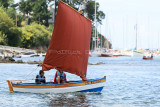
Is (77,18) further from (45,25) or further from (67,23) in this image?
(45,25)

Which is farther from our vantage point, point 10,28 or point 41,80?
point 10,28

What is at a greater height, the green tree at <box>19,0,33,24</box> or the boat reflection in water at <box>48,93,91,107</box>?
the green tree at <box>19,0,33,24</box>

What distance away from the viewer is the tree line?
117750mm

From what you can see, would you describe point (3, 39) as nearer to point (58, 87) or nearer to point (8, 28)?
point (8, 28)

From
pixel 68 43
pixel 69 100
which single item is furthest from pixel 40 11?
pixel 69 100

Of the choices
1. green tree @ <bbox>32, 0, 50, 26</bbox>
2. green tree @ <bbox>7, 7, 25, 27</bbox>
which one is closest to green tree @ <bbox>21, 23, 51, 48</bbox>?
green tree @ <bbox>7, 7, 25, 27</bbox>

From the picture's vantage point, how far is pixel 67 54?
3184 cm

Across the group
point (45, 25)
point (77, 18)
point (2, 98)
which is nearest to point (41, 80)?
point (2, 98)

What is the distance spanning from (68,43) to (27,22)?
12773cm

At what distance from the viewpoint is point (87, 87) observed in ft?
102

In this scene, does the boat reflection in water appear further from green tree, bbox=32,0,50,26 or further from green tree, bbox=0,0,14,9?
green tree, bbox=0,0,14,9

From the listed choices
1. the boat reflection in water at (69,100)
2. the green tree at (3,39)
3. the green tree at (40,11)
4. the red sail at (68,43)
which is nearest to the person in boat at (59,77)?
the red sail at (68,43)

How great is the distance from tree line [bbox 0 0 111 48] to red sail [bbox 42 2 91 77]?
6548cm

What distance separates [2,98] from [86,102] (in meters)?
7.04
